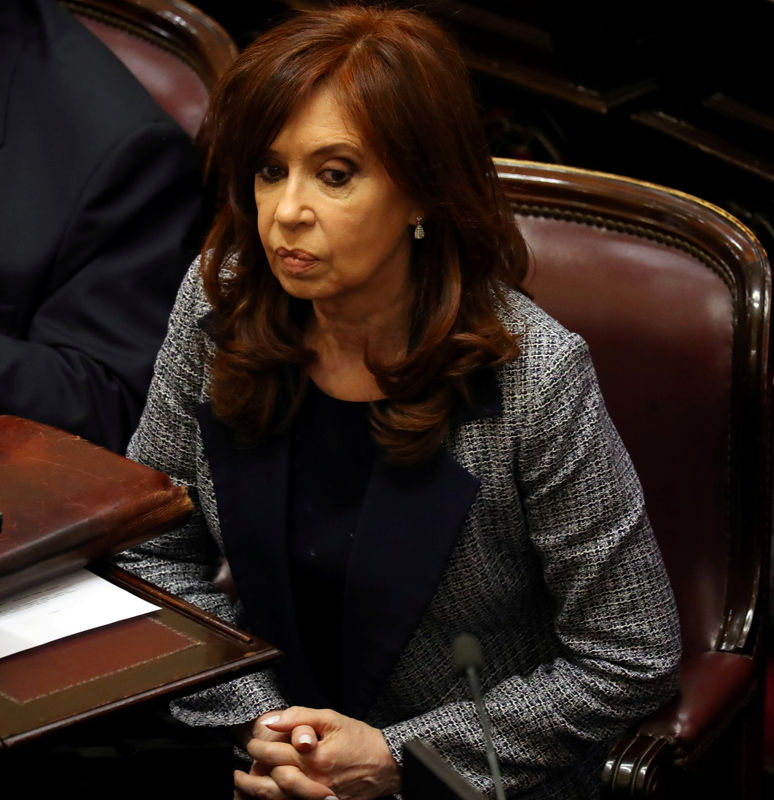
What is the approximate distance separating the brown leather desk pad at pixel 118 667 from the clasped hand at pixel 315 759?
0.25 meters

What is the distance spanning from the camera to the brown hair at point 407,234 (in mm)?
1144

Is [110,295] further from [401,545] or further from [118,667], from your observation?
[118,667]

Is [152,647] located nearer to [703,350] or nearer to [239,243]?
[239,243]

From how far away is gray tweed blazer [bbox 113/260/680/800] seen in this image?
1.23 meters

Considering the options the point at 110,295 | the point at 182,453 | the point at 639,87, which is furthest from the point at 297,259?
the point at 639,87

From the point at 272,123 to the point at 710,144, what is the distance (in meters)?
1.16

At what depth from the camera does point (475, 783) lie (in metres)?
1.28

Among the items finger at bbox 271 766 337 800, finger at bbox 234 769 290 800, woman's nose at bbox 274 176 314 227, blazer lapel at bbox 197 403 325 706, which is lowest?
finger at bbox 234 769 290 800

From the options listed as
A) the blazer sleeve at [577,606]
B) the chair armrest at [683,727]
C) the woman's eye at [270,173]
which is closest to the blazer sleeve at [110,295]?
the woman's eye at [270,173]

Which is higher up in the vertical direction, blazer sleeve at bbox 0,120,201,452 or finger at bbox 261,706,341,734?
blazer sleeve at bbox 0,120,201,452

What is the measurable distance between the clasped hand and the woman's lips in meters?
0.41

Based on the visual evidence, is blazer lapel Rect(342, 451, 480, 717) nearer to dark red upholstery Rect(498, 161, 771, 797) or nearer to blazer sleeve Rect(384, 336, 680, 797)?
blazer sleeve Rect(384, 336, 680, 797)

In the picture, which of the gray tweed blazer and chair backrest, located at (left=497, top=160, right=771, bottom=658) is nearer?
the gray tweed blazer

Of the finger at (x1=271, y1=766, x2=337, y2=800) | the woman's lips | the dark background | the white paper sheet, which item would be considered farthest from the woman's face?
the dark background
